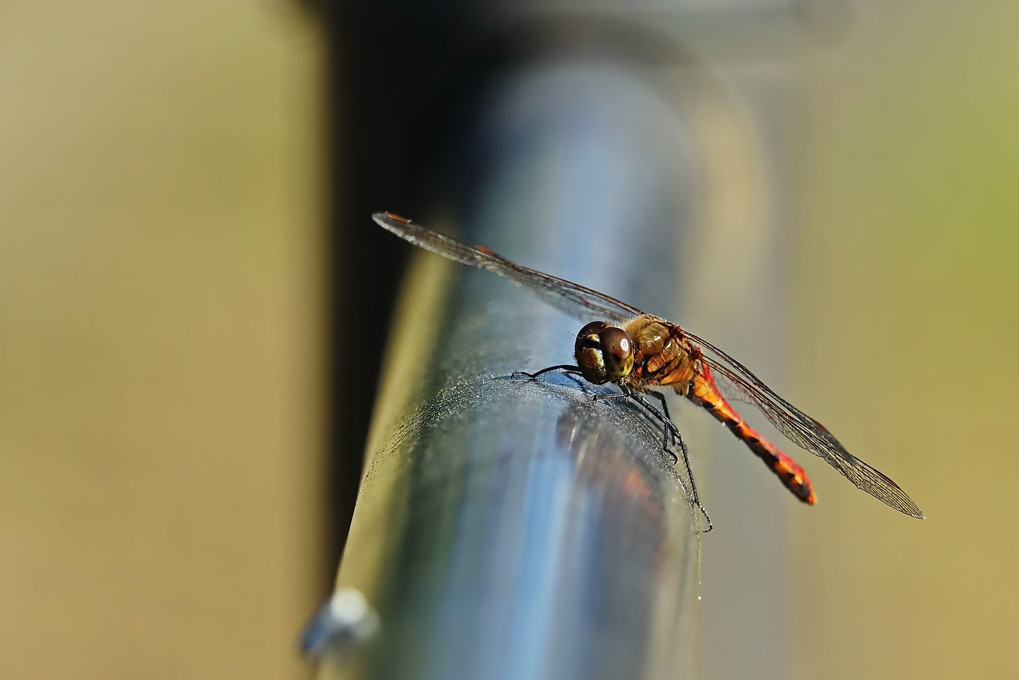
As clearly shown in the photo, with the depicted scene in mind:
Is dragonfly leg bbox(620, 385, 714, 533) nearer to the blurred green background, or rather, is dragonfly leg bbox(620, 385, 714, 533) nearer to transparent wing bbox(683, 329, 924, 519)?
transparent wing bbox(683, 329, 924, 519)

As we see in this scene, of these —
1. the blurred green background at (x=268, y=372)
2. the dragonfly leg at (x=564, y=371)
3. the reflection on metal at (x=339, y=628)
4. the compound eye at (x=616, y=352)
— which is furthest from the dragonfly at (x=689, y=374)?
the blurred green background at (x=268, y=372)

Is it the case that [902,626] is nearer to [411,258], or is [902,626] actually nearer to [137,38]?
[411,258]

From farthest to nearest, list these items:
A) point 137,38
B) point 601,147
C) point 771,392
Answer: point 137,38, point 771,392, point 601,147

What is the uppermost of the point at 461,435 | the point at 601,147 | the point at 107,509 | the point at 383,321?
the point at 601,147

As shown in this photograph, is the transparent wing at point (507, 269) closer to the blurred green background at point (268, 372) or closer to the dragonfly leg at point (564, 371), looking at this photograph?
the dragonfly leg at point (564, 371)

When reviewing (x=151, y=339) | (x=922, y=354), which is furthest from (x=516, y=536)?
(x=151, y=339)

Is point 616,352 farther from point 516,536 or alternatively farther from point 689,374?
point 516,536

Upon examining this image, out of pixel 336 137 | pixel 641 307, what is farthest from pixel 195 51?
pixel 641 307

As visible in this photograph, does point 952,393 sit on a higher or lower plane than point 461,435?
higher
